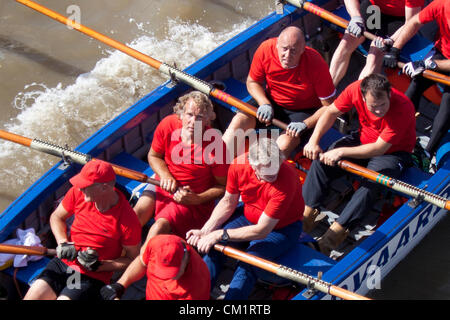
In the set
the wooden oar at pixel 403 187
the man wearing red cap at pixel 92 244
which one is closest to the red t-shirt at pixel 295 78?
the wooden oar at pixel 403 187

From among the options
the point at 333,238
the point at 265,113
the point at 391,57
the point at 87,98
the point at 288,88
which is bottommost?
the point at 333,238

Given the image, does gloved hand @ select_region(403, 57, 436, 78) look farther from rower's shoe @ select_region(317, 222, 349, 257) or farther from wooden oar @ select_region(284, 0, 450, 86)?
rower's shoe @ select_region(317, 222, 349, 257)

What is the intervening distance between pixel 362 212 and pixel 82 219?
223cm

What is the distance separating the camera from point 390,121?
5742mm

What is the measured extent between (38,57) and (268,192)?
209 inches

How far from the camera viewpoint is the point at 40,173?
8297 millimetres

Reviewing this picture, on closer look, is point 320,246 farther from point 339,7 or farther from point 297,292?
point 339,7

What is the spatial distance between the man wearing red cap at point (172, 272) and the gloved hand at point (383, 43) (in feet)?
9.74

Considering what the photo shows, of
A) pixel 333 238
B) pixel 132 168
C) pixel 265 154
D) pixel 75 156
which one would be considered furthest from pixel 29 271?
pixel 333 238

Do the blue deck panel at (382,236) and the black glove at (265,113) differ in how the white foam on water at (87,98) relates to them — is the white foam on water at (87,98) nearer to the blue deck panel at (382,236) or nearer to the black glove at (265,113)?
the black glove at (265,113)

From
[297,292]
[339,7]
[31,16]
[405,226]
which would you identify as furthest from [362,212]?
[31,16]

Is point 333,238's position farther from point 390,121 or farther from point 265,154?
point 265,154

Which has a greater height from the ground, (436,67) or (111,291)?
(436,67)

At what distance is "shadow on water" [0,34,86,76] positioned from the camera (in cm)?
942
